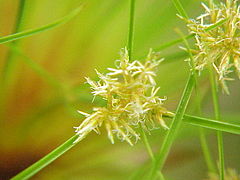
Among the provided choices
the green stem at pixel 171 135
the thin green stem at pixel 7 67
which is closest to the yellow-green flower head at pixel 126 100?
the green stem at pixel 171 135

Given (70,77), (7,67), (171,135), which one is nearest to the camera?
(171,135)

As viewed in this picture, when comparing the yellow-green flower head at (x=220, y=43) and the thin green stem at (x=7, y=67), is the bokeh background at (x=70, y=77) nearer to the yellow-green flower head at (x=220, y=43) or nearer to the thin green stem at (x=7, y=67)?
the thin green stem at (x=7, y=67)

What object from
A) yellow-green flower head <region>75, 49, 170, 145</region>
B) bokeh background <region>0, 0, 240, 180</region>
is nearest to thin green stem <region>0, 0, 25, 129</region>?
bokeh background <region>0, 0, 240, 180</region>

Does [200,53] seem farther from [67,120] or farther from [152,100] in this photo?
[67,120]

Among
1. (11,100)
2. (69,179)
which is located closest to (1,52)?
(11,100)

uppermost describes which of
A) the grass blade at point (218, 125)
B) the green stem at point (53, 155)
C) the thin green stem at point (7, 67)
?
the thin green stem at point (7, 67)

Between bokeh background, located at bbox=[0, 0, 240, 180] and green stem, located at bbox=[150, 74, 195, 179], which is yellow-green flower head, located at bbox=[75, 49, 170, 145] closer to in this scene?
green stem, located at bbox=[150, 74, 195, 179]

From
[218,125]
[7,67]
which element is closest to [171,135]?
[218,125]

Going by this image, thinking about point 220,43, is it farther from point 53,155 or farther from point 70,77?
point 70,77
